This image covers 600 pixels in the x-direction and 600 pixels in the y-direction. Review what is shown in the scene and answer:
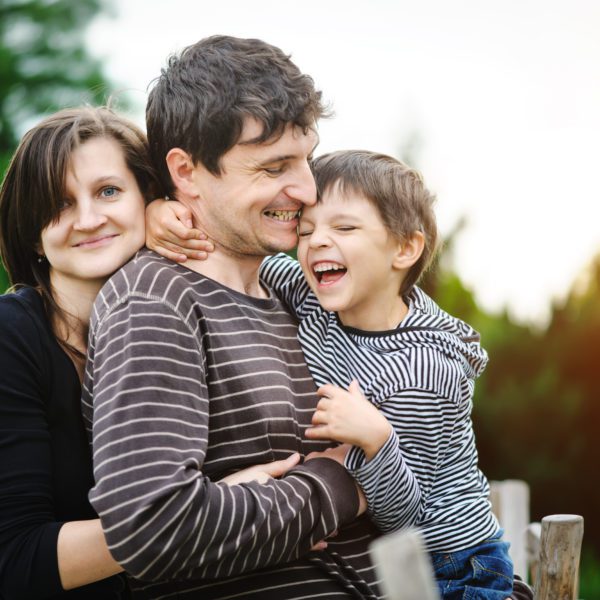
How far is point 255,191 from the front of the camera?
2.70m

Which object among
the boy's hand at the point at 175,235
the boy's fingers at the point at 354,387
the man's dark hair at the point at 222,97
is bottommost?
the boy's fingers at the point at 354,387

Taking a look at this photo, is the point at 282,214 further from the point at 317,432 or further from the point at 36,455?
the point at 36,455

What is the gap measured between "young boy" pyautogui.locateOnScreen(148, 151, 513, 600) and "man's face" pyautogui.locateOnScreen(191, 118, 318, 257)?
0.43 ft

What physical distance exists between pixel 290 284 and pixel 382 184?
0.50 meters

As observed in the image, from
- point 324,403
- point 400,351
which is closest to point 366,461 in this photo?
point 324,403

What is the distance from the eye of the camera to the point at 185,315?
2371 mm

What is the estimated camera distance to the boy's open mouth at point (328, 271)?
2.88 m

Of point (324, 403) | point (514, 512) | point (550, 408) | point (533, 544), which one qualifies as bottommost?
point (514, 512)

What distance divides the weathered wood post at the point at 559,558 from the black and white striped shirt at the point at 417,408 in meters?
0.34

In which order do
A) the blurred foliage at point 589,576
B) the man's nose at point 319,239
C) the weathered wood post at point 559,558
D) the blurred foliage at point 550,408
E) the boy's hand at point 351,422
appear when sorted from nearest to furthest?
the boy's hand at point 351,422, the man's nose at point 319,239, the weathered wood post at point 559,558, the blurred foliage at point 550,408, the blurred foliage at point 589,576

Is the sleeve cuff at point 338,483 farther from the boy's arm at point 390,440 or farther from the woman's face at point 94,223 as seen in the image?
the woman's face at point 94,223

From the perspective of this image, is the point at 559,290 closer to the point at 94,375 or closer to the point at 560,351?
the point at 560,351

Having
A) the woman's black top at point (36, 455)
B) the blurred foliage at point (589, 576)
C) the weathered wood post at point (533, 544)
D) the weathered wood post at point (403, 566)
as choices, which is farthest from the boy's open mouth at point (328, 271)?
the blurred foliage at point (589, 576)

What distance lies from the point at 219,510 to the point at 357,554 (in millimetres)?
612
